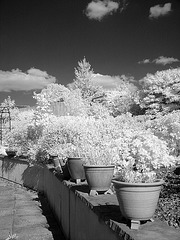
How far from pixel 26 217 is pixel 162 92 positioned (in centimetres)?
2173

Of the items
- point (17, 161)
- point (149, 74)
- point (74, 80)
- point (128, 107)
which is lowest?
point (17, 161)

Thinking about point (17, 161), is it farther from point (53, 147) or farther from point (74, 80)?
point (74, 80)

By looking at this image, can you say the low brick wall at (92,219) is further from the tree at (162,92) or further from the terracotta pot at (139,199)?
the tree at (162,92)

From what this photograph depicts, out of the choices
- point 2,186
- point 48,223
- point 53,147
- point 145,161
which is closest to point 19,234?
point 48,223

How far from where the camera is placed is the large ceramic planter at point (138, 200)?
2406 mm

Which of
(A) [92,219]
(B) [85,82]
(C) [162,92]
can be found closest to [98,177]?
(A) [92,219]

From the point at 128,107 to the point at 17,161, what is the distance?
70.0 feet

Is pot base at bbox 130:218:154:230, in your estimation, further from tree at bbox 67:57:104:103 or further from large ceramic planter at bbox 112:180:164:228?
tree at bbox 67:57:104:103

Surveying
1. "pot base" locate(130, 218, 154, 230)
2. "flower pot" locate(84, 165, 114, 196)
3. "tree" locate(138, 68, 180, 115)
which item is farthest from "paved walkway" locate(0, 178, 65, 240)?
"tree" locate(138, 68, 180, 115)

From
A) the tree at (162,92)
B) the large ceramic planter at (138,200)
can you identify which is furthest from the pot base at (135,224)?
the tree at (162,92)

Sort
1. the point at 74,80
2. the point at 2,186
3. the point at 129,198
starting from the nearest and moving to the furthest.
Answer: the point at 129,198 < the point at 2,186 < the point at 74,80

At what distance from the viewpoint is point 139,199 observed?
94.9 inches

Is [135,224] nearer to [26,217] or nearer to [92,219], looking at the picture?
[92,219]

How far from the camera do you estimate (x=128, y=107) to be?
30.4m
